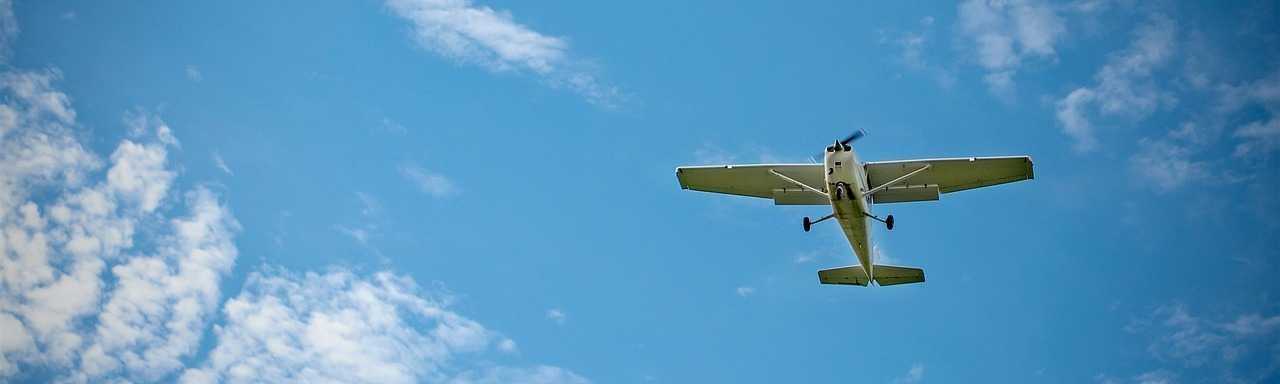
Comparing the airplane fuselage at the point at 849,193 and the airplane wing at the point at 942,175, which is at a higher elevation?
the airplane wing at the point at 942,175

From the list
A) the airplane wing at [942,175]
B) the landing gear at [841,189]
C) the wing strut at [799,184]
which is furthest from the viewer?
the wing strut at [799,184]

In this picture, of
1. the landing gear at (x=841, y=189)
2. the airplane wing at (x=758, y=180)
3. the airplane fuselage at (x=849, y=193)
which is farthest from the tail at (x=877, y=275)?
the landing gear at (x=841, y=189)

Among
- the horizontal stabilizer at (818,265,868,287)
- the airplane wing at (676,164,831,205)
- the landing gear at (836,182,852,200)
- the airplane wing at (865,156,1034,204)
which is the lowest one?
the landing gear at (836,182,852,200)

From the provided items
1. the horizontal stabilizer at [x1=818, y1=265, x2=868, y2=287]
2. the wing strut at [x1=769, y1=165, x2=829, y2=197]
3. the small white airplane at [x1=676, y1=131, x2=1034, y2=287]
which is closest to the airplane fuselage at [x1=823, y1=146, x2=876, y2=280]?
the small white airplane at [x1=676, y1=131, x2=1034, y2=287]

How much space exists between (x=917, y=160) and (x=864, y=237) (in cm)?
321

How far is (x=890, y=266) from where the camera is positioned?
155ft

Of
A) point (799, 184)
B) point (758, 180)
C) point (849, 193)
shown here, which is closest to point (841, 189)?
point (849, 193)

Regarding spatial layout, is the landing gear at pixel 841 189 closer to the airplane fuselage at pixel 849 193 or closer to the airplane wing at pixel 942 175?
the airplane fuselage at pixel 849 193

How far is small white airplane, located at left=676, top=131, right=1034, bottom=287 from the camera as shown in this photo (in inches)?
1647

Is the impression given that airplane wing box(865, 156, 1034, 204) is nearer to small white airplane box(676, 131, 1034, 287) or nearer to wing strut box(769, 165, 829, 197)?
small white airplane box(676, 131, 1034, 287)

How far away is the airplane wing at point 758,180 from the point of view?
149ft

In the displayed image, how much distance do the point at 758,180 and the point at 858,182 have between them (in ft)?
17.5

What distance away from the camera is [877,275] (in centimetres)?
4744

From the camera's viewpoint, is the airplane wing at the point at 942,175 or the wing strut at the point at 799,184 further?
the wing strut at the point at 799,184
